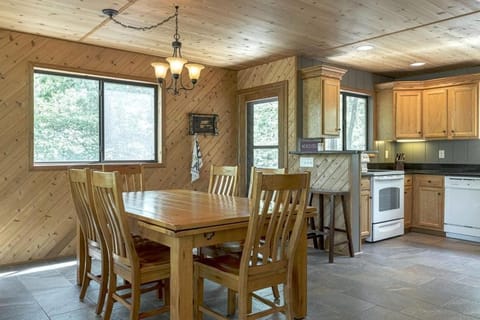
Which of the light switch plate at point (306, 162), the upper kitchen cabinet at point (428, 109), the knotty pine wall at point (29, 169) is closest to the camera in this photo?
the knotty pine wall at point (29, 169)

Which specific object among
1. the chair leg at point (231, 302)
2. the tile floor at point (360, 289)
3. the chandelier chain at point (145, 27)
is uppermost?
the chandelier chain at point (145, 27)

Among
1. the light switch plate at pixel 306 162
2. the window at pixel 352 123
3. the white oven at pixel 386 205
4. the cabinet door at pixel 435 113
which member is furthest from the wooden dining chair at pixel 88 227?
the cabinet door at pixel 435 113

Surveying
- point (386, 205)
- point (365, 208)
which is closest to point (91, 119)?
point (365, 208)

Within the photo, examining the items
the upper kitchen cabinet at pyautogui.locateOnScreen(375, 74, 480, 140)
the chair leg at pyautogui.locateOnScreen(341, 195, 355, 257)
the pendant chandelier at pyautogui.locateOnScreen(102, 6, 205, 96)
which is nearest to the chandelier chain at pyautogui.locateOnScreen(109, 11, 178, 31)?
the pendant chandelier at pyautogui.locateOnScreen(102, 6, 205, 96)

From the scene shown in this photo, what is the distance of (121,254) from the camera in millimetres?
2396

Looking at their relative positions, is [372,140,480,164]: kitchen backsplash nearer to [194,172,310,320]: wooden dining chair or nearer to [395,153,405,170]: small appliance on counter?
[395,153,405,170]: small appliance on counter

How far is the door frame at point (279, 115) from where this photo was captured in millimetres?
5137

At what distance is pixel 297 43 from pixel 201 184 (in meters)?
2.33

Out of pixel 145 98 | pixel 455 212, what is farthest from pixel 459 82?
pixel 145 98

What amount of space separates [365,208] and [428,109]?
2070 mm

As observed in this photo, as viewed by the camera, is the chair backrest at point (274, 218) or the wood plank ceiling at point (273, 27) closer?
the chair backrest at point (274, 218)

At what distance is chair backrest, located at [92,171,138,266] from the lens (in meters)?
2.24

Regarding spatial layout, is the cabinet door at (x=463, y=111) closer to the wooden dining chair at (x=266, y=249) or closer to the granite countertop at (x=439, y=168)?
the granite countertop at (x=439, y=168)

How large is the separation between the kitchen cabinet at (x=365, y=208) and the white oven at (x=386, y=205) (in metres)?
0.05
